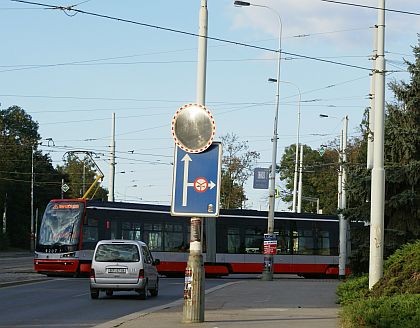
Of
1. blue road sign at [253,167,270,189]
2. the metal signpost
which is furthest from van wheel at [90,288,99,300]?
blue road sign at [253,167,270,189]

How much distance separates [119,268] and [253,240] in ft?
68.1

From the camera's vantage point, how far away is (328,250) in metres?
46.8

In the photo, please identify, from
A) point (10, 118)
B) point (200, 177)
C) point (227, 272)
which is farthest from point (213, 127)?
point (10, 118)

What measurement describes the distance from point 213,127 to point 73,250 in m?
25.8

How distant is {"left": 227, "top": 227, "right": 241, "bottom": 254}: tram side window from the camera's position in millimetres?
44938

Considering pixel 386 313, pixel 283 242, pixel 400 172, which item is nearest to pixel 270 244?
pixel 283 242

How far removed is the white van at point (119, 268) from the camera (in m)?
25.5

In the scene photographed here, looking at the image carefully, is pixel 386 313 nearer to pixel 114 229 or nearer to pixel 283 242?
pixel 114 229

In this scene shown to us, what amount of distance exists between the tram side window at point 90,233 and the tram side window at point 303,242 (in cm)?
1096

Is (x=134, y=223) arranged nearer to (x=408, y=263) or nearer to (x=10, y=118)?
(x=408, y=263)

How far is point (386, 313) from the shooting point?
12922 millimetres

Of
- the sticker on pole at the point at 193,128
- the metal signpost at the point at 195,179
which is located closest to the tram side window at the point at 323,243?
the metal signpost at the point at 195,179

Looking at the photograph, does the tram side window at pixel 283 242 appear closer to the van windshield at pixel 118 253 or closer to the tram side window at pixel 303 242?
the tram side window at pixel 303 242

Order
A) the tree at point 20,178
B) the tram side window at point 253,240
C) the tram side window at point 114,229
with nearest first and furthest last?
1. the tram side window at point 114,229
2. the tram side window at point 253,240
3. the tree at point 20,178
